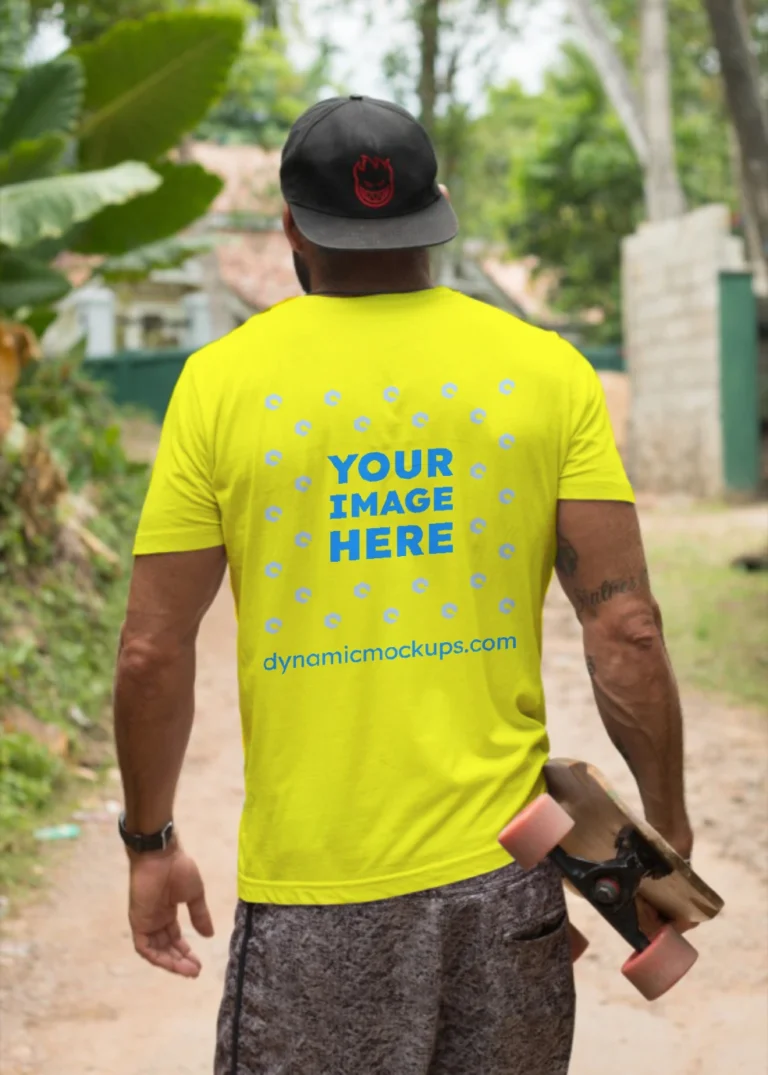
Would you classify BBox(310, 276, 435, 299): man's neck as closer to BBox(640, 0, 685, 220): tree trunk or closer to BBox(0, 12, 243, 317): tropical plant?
BBox(0, 12, 243, 317): tropical plant

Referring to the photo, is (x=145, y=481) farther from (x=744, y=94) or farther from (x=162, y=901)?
(x=162, y=901)

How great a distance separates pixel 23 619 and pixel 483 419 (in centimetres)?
616

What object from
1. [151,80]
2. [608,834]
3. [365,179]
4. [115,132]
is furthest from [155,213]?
[608,834]

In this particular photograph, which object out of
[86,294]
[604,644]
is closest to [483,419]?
[604,644]

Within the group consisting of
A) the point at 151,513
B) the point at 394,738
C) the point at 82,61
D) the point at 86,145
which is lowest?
the point at 86,145

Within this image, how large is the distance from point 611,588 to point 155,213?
9059 millimetres

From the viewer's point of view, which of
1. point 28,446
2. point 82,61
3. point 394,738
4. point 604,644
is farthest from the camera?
point 82,61

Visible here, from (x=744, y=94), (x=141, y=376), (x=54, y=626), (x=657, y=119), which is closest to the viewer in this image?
(x=54, y=626)

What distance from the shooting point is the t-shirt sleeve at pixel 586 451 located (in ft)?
6.49

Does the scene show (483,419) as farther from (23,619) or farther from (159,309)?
(159,309)

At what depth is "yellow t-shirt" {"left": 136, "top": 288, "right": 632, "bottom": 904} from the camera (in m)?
1.92

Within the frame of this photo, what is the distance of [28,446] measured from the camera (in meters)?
8.24

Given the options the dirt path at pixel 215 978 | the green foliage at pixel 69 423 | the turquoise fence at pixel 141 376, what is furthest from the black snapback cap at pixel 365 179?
the turquoise fence at pixel 141 376

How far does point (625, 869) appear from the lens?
6.58 feet
